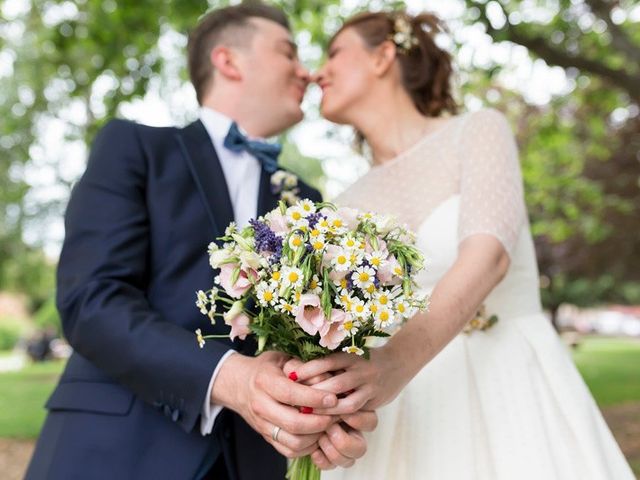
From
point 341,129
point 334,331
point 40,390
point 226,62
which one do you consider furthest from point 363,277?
point 40,390

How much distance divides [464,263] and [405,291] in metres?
0.53

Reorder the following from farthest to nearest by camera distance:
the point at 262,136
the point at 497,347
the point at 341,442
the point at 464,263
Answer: the point at 262,136 < the point at 497,347 < the point at 464,263 < the point at 341,442

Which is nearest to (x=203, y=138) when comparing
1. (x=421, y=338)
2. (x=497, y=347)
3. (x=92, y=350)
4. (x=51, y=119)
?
(x=92, y=350)

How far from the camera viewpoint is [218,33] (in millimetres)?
3080

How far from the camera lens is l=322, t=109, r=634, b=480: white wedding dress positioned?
233 centimetres

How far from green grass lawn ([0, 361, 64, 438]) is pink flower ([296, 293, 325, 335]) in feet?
25.2

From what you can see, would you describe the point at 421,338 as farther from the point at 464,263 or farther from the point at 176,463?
the point at 176,463

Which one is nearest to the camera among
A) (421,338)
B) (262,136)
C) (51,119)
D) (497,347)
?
(421,338)

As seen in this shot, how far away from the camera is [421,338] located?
6.75 ft

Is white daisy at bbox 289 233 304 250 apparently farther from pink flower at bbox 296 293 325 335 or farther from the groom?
the groom

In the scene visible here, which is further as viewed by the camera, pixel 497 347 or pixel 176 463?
pixel 497 347

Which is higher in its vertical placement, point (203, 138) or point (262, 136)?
point (262, 136)

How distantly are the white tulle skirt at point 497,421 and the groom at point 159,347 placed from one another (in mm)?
456

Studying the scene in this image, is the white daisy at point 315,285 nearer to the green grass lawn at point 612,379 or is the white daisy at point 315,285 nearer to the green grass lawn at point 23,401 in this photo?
the green grass lawn at point 23,401
